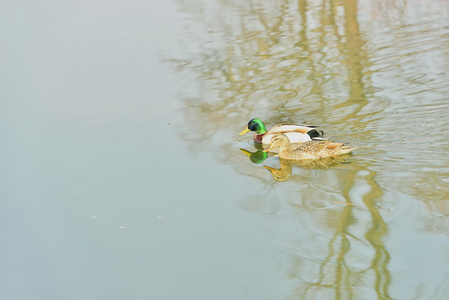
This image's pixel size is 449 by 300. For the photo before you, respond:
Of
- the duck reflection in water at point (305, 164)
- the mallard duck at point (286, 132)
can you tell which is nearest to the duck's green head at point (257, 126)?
the mallard duck at point (286, 132)

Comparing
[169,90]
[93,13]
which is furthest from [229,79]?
[93,13]

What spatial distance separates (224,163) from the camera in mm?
7160

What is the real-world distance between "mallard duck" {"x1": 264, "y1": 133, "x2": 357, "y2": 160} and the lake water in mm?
136

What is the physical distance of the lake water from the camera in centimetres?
515

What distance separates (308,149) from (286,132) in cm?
43

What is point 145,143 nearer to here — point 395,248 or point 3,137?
point 3,137

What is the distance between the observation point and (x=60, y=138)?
8.12 metres

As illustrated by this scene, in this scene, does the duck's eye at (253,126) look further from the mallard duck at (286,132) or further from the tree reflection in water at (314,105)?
the tree reflection in water at (314,105)

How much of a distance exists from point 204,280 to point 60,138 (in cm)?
371

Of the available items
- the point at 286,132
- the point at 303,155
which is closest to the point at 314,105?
the point at 286,132

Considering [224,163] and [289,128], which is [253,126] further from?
[224,163]

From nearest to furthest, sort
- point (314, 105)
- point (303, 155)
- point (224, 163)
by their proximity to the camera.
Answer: point (224, 163) → point (303, 155) → point (314, 105)

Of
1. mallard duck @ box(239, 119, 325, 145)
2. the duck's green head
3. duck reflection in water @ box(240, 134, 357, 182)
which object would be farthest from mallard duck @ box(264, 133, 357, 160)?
the duck's green head

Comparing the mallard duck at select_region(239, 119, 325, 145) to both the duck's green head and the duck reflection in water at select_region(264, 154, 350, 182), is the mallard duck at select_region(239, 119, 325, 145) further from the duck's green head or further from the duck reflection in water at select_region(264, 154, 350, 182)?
the duck reflection in water at select_region(264, 154, 350, 182)
